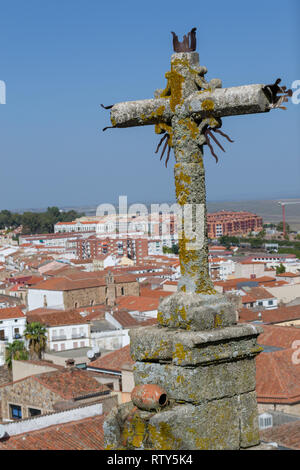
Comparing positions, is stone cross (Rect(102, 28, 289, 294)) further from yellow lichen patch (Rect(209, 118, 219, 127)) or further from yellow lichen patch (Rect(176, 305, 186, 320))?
yellow lichen patch (Rect(176, 305, 186, 320))

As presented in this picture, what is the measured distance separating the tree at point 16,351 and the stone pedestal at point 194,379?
38.2 metres

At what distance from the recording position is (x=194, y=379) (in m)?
3.79

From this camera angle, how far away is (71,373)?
2656 cm

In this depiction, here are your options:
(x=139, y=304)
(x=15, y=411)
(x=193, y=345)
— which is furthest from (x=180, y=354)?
(x=139, y=304)

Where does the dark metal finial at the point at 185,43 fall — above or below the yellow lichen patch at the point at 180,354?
above

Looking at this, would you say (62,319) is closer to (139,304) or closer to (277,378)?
(139,304)

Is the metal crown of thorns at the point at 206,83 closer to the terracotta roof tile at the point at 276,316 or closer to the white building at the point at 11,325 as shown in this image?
the terracotta roof tile at the point at 276,316

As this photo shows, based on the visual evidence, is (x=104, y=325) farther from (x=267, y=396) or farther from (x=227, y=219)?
(x=227, y=219)

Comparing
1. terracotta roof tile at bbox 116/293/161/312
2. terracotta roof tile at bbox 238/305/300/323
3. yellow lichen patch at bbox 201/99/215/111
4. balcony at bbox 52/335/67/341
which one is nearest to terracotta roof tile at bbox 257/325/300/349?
terracotta roof tile at bbox 238/305/300/323

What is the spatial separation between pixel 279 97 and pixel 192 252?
903mm

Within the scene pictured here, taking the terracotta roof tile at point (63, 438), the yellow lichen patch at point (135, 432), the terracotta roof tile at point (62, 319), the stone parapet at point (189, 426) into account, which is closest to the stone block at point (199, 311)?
the stone parapet at point (189, 426)

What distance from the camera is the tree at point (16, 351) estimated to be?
42.2 metres

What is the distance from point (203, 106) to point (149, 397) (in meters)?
1.49

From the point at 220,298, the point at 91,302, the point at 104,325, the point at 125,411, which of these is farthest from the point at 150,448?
the point at 91,302
